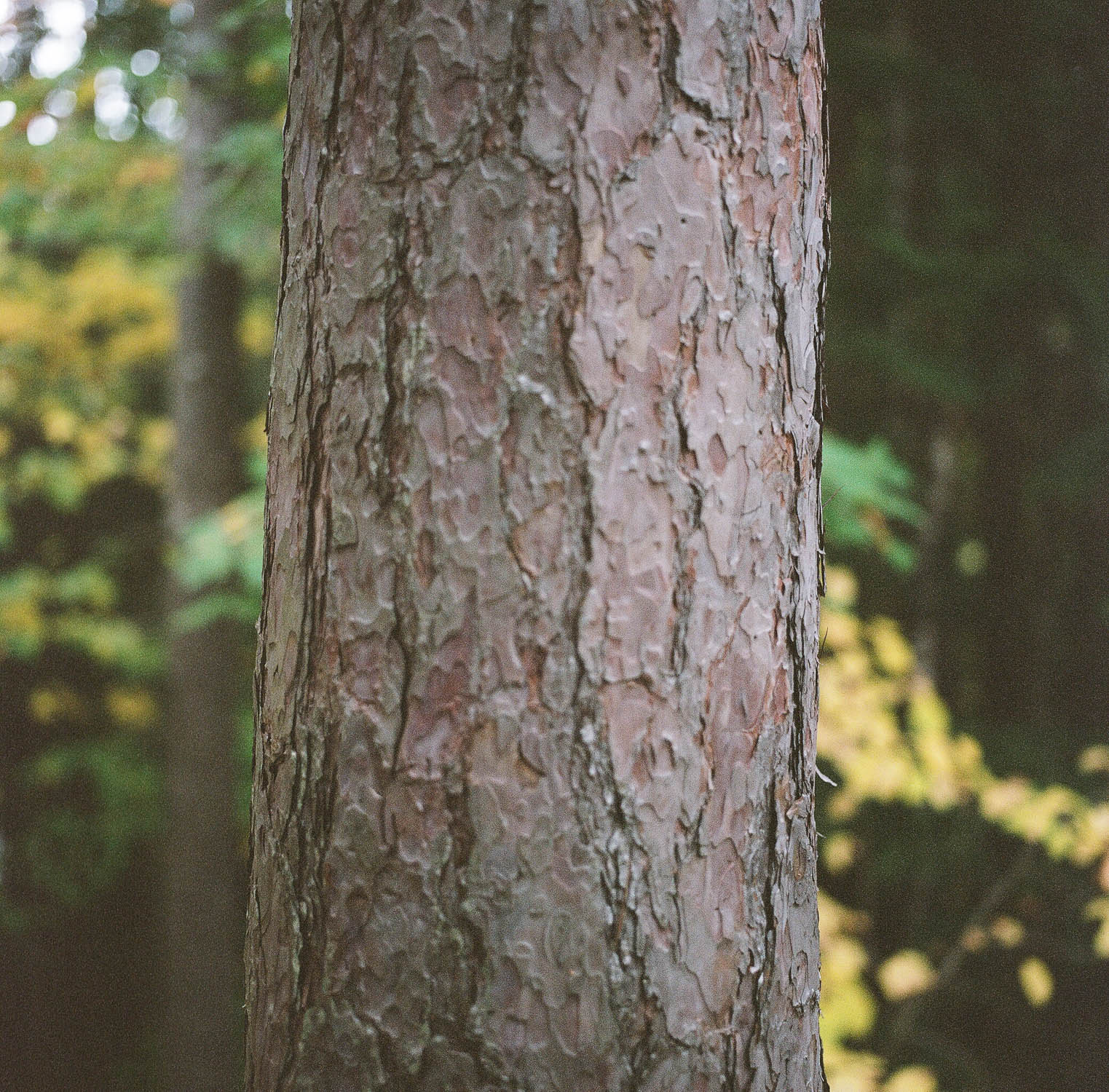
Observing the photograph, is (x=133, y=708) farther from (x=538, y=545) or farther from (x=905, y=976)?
(x=538, y=545)

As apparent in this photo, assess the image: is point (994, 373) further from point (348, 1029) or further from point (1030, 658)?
point (348, 1029)

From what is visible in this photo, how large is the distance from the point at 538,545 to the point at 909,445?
461 centimetres

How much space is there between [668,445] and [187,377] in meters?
4.76

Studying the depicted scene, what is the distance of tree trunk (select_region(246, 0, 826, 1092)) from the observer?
0.88 m

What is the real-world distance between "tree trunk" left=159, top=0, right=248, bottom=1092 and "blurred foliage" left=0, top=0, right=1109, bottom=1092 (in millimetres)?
272

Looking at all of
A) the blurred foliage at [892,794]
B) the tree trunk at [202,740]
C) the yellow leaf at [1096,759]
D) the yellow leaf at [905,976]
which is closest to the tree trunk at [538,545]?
the blurred foliage at [892,794]

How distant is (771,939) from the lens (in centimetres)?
99

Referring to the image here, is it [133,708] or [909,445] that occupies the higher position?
[909,445]

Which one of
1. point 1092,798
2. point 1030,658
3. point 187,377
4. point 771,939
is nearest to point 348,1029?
point 771,939

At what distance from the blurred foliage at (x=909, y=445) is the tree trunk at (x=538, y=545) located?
71.6 inches

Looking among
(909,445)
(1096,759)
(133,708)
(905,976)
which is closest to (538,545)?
(905,976)

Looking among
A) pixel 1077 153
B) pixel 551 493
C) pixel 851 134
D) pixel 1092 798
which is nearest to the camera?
pixel 551 493

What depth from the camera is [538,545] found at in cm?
89

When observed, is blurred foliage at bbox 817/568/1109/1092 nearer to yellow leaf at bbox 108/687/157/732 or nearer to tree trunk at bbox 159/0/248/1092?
tree trunk at bbox 159/0/248/1092
